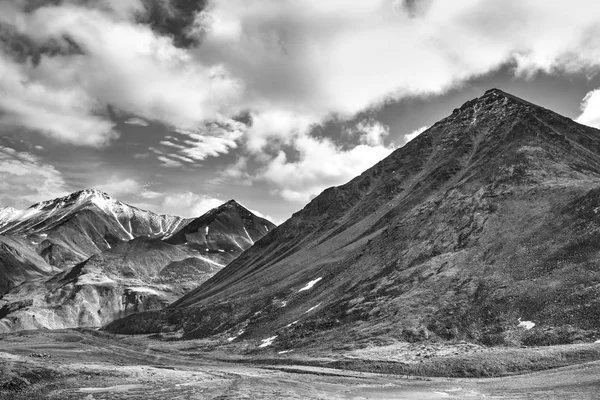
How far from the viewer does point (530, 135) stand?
467ft

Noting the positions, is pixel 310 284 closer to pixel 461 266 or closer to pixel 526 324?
pixel 461 266

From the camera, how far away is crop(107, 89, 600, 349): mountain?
69.6m

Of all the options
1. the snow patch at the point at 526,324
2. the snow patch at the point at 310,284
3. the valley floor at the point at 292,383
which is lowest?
the valley floor at the point at 292,383

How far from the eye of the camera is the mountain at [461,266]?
6962cm

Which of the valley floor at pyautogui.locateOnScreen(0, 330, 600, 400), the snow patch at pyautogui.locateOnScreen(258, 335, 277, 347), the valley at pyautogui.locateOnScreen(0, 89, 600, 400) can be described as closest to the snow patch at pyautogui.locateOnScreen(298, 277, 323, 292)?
the valley at pyautogui.locateOnScreen(0, 89, 600, 400)

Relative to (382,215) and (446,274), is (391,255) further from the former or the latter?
(382,215)

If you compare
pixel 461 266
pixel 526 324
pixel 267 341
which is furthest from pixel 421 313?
pixel 267 341

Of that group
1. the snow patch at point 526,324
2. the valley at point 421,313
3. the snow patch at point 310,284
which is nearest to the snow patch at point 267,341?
the valley at point 421,313

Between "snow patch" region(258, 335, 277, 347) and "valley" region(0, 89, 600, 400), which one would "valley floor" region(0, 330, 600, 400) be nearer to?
"valley" region(0, 89, 600, 400)

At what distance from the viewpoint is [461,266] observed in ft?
299

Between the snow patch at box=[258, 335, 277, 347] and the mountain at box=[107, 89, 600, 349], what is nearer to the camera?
the mountain at box=[107, 89, 600, 349]

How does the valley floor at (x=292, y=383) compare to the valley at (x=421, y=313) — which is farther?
the valley at (x=421, y=313)

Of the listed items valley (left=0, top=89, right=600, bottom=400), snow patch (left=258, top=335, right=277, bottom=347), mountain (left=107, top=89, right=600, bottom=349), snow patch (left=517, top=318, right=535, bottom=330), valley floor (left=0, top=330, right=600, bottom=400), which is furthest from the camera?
snow patch (left=258, top=335, right=277, bottom=347)

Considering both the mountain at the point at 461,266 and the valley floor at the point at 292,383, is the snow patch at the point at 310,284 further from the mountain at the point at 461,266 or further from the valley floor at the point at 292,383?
the valley floor at the point at 292,383
